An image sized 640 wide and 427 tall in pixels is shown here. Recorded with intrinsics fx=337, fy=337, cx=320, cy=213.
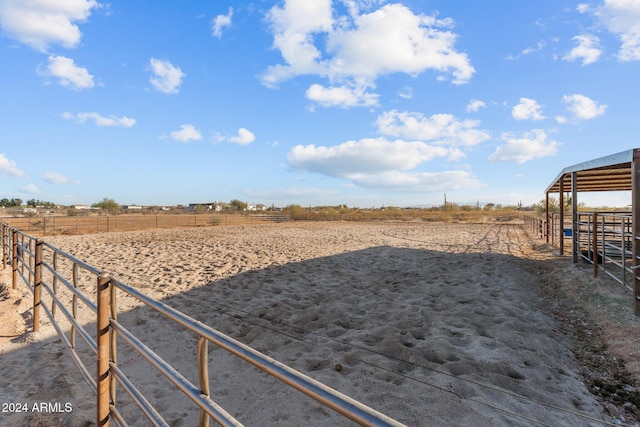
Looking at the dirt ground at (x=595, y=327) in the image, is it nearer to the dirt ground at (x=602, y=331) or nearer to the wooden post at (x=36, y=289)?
the dirt ground at (x=602, y=331)

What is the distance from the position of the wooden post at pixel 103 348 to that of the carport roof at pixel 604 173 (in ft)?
24.9

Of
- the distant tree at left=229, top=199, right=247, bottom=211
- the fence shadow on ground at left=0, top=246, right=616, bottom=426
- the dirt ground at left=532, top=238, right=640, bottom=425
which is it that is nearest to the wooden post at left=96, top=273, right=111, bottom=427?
the fence shadow on ground at left=0, top=246, right=616, bottom=426

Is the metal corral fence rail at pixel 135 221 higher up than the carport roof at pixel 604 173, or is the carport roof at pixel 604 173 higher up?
the carport roof at pixel 604 173

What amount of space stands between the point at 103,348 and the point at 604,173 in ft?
40.4

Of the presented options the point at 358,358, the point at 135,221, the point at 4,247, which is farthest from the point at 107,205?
the point at 358,358

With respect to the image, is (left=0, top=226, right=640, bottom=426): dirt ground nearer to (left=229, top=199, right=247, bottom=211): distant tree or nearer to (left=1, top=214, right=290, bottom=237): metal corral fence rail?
(left=1, top=214, right=290, bottom=237): metal corral fence rail

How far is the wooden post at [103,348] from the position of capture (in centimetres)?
210

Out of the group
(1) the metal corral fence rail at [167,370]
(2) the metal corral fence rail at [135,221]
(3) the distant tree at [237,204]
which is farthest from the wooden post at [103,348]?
(3) the distant tree at [237,204]

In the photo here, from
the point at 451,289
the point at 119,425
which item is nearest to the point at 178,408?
the point at 119,425

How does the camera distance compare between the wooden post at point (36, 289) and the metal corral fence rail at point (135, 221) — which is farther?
the metal corral fence rail at point (135, 221)

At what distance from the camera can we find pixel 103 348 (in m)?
2.13

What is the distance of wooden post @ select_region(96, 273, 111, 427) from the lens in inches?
82.7

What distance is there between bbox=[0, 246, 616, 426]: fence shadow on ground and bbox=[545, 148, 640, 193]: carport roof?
296cm

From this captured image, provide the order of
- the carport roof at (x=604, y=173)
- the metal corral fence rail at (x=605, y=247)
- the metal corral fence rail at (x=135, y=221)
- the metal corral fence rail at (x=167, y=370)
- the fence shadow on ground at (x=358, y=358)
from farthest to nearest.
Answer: the metal corral fence rail at (x=135, y=221), the metal corral fence rail at (x=605, y=247), the carport roof at (x=604, y=173), the fence shadow on ground at (x=358, y=358), the metal corral fence rail at (x=167, y=370)
